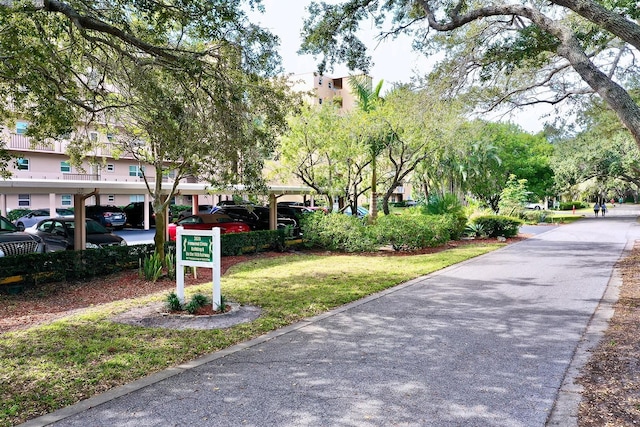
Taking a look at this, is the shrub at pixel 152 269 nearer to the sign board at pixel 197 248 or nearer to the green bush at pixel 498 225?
the sign board at pixel 197 248

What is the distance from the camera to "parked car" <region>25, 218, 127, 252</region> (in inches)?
554

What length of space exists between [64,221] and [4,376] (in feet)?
36.4

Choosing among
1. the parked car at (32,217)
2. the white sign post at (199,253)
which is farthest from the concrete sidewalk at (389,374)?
the parked car at (32,217)

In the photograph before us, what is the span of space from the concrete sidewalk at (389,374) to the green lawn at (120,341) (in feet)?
0.99

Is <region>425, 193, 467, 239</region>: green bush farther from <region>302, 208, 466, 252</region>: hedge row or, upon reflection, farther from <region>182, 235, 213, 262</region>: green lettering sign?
<region>182, 235, 213, 262</region>: green lettering sign

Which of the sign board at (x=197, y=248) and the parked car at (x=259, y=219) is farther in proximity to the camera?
the parked car at (x=259, y=219)

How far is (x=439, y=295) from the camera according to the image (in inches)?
370

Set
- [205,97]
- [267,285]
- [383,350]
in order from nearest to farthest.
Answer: [383,350], [205,97], [267,285]

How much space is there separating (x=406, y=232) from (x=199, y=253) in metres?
10.1

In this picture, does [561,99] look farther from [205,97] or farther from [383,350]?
[383,350]

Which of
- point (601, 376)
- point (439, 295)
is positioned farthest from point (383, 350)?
point (439, 295)

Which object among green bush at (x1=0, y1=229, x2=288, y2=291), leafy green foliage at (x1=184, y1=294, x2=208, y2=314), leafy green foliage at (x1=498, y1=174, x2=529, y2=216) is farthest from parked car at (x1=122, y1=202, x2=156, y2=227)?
leafy green foliage at (x1=184, y1=294, x2=208, y2=314)

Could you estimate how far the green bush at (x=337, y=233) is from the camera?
16.7 m

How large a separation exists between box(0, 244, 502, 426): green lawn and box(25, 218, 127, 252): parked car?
195 inches
